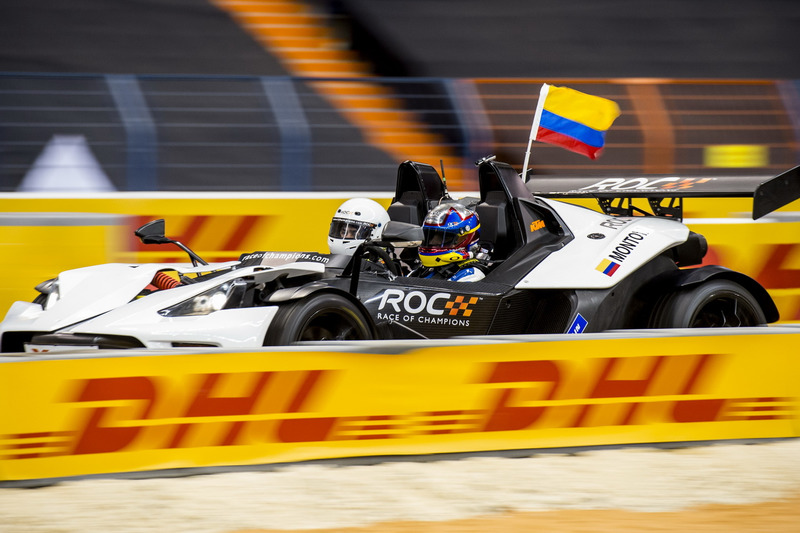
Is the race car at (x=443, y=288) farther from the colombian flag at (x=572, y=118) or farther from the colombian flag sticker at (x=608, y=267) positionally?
the colombian flag at (x=572, y=118)

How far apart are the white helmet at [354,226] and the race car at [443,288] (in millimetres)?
181

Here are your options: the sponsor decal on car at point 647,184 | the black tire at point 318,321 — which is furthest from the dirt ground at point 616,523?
the sponsor decal on car at point 647,184

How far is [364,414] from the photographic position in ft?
15.7

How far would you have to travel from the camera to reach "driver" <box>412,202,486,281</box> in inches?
246

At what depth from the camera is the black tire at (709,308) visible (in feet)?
21.2

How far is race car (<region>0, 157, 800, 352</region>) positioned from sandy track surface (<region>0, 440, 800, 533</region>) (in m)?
0.98

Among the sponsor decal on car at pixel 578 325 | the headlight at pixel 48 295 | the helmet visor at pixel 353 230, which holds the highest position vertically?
the helmet visor at pixel 353 230

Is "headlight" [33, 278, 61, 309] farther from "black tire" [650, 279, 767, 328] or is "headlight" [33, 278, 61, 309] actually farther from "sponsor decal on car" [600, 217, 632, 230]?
"black tire" [650, 279, 767, 328]

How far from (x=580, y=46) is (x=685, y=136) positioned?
5.30m

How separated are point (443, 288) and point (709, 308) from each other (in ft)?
6.18

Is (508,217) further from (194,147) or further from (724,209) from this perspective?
(194,147)

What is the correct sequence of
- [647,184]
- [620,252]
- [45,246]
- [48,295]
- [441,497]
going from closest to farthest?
[441,497] → [48,295] → [620,252] → [647,184] → [45,246]

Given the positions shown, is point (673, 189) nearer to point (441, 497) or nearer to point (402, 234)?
point (402, 234)

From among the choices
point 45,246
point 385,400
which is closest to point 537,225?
point 385,400
